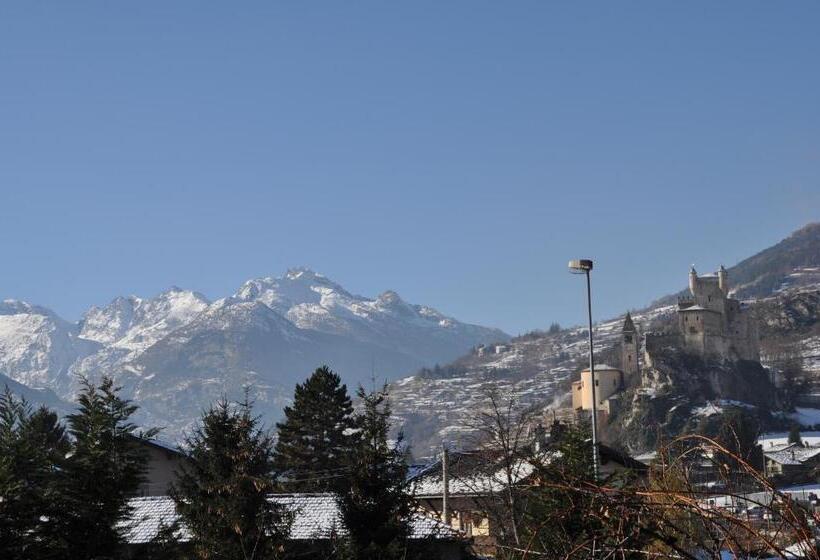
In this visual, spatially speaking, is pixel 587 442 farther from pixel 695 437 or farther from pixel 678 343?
pixel 678 343

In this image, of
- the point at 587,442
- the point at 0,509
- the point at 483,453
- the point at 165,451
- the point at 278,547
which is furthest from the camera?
the point at 165,451

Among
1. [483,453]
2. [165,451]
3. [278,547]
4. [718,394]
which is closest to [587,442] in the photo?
[278,547]

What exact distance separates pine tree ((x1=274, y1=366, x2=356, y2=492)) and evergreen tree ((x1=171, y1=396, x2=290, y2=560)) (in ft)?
64.2

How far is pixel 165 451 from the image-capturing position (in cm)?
4284

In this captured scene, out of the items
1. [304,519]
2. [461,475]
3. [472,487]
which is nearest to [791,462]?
[461,475]

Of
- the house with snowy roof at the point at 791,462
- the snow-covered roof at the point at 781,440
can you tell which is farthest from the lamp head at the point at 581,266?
the snow-covered roof at the point at 781,440

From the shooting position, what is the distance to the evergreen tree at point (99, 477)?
1931 cm

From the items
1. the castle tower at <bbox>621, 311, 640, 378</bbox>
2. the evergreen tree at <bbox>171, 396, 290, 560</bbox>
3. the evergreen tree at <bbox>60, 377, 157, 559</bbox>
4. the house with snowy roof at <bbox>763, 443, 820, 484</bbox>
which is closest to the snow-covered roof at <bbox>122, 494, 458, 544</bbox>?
the evergreen tree at <bbox>171, 396, 290, 560</bbox>

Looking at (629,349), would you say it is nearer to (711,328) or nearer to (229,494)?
(711,328)

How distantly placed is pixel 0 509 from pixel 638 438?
150 metres

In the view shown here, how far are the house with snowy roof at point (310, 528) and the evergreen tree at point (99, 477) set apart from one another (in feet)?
1.99

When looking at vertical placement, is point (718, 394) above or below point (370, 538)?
above

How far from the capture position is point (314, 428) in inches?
2063

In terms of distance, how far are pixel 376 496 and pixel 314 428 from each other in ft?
94.8
